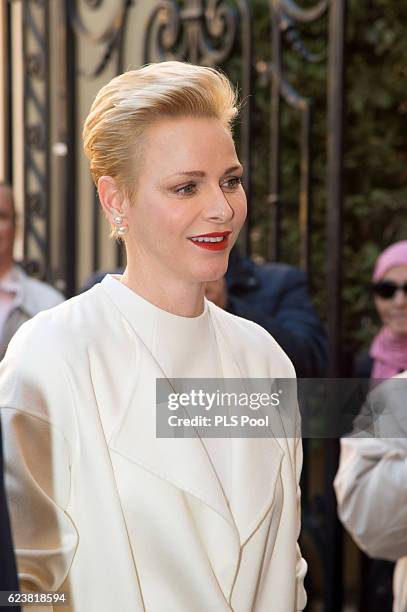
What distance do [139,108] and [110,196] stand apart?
0.11 metres

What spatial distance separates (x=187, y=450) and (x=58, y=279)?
299 cm

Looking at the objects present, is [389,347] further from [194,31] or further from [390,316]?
[194,31]

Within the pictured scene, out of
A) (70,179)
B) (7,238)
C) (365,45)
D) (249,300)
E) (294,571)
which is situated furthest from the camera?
(365,45)

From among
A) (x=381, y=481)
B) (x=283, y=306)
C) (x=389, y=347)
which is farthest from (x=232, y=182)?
(x=389, y=347)

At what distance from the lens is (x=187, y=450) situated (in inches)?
43.2

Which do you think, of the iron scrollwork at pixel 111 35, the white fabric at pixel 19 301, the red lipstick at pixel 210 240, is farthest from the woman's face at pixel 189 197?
the iron scrollwork at pixel 111 35

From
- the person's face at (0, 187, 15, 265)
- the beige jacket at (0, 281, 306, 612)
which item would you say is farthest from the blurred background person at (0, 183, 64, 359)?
the beige jacket at (0, 281, 306, 612)

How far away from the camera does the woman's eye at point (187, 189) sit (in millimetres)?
1104

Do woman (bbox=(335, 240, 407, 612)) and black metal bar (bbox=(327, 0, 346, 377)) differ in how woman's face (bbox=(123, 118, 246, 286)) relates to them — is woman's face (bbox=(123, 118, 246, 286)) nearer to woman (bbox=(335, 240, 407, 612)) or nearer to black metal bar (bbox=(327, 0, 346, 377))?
woman (bbox=(335, 240, 407, 612))

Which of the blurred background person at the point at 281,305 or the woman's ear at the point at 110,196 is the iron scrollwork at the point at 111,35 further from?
the woman's ear at the point at 110,196

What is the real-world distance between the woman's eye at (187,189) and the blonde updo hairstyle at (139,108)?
54mm

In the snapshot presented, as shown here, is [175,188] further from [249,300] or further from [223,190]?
[249,300]

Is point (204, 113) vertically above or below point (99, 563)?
above

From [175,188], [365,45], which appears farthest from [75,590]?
[365,45]
